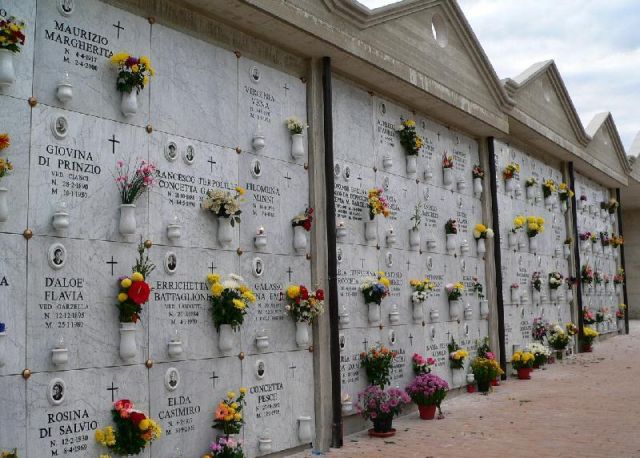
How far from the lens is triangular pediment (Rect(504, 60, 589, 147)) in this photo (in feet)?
41.9

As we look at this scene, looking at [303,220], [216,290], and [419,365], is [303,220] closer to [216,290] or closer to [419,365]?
[216,290]

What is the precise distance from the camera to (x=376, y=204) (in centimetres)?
836

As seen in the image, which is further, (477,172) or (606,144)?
(606,144)

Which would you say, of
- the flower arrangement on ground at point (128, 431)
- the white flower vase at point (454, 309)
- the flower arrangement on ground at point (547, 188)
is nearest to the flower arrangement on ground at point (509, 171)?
the flower arrangement on ground at point (547, 188)

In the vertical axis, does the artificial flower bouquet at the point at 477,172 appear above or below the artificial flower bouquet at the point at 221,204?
above

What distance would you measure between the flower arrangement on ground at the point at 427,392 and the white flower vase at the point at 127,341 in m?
4.34

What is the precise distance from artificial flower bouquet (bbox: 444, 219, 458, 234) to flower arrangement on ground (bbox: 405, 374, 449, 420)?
8.88ft

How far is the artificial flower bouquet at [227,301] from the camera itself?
20.0ft

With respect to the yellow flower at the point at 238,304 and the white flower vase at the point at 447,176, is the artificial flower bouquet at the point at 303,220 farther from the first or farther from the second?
the white flower vase at the point at 447,176

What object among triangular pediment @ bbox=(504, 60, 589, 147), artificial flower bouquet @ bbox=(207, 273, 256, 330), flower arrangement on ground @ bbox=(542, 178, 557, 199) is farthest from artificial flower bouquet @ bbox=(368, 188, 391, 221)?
flower arrangement on ground @ bbox=(542, 178, 557, 199)

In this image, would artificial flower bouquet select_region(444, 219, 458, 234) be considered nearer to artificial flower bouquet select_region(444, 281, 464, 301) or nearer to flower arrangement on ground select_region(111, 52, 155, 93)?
Result: artificial flower bouquet select_region(444, 281, 464, 301)

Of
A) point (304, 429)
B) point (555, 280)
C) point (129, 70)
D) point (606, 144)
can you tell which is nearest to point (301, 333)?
point (304, 429)

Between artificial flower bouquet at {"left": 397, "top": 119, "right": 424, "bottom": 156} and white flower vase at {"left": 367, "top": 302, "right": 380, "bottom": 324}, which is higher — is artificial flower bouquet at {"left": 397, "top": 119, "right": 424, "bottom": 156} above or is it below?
above

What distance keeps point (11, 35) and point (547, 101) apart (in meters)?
11.9
